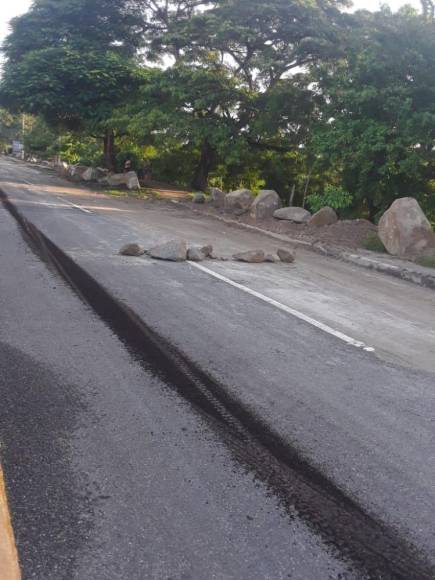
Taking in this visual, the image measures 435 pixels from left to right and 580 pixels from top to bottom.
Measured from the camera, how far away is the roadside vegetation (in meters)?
13.8

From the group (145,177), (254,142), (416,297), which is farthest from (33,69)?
(416,297)

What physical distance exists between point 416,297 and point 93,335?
5902mm

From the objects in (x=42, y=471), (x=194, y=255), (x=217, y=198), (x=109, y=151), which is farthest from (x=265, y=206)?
(x=109, y=151)

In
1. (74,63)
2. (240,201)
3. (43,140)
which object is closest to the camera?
(240,201)

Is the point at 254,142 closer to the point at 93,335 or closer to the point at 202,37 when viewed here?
the point at 202,37

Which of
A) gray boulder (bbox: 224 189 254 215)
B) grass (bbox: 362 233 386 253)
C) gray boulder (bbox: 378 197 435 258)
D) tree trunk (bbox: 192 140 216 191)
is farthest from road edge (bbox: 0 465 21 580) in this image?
tree trunk (bbox: 192 140 216 191)

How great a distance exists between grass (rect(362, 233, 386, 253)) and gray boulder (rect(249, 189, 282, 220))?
4665 millimetres

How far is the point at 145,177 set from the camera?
1185 inches

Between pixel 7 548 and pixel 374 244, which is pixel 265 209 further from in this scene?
pixel 7 548

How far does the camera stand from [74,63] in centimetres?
2589

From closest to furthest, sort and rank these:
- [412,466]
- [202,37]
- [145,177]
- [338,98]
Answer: [412,466], [338,98], [202,37], [145,177]

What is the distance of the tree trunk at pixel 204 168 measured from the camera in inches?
1039

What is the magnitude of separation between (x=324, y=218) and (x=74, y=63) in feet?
57.3

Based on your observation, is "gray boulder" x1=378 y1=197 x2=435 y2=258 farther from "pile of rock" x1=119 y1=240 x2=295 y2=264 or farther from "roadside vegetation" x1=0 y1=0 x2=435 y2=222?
"pile of rock" x1=119 y1=240 x2=295 y2=264
